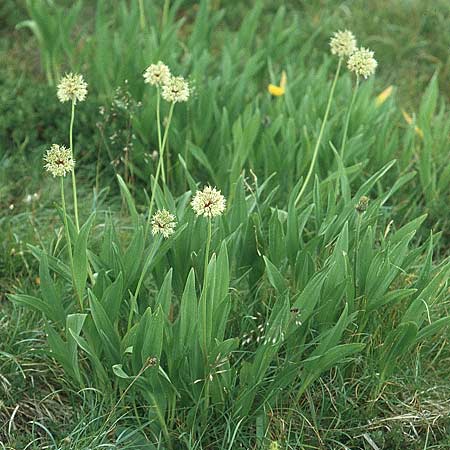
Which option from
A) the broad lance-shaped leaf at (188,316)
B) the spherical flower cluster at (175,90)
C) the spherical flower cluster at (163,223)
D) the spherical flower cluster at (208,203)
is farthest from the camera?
the spherical flower cluster at (175,90)

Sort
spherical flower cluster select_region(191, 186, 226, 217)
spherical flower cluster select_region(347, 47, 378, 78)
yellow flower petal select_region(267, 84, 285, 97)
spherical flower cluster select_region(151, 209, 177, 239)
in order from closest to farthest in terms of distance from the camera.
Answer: spherical flower cluster select_region(191, 186, 226, 217) < spherical flower cluster select_region(151, 209, 177, 239) < spherical flower cluster select_region(347, 47, 378, 78) < yellow flower petal select_region(267, 84, 285, 97)

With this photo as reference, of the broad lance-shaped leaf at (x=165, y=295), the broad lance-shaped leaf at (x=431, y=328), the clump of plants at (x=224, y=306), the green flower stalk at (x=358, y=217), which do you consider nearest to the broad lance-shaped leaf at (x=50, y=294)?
the clump of plants at (x=224, y=306)

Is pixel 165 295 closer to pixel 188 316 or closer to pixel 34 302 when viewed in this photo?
pixel 188 316

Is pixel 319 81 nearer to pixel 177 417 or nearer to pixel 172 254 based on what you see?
pixel 172 254

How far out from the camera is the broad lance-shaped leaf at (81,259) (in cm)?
228

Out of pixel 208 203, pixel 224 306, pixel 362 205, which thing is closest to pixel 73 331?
pixel 224 306

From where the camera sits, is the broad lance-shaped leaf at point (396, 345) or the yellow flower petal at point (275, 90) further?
the yellow flower petal at point (275, 90)

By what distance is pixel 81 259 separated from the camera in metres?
2.31

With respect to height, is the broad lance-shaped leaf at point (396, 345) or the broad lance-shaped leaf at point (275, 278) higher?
the broad lance-shaped leaf at point (275, 278)

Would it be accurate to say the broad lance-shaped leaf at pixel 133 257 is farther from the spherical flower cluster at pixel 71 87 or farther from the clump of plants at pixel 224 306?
the spherical flower cluster at pixel 71 87

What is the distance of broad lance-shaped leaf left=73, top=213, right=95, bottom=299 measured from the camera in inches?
89.9

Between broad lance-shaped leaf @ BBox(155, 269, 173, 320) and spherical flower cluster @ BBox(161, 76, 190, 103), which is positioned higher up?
spherical flower cluster @ BBox(161, 76, 190, 103)

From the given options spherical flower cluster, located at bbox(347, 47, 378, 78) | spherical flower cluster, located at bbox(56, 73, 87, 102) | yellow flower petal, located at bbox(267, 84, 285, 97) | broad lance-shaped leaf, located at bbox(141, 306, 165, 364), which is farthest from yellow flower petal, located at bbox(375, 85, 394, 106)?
broad lance-shaped leaf, located at bbox(141, 306, 165, 364)

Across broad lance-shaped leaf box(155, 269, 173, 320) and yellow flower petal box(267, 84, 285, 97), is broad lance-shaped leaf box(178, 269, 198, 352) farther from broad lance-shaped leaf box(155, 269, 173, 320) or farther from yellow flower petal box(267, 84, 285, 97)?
yellow flower petal box(267, 84, 285, 97)
